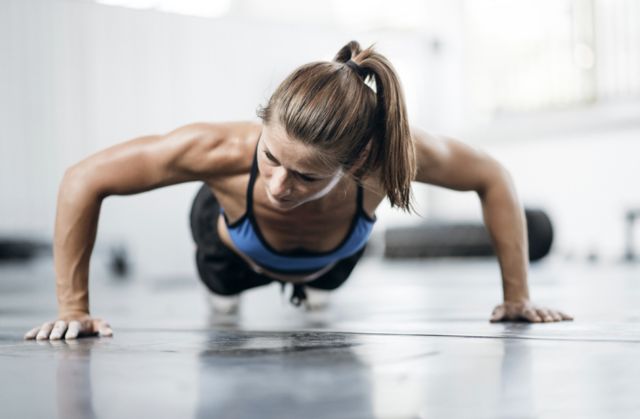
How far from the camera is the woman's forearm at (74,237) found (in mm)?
1314

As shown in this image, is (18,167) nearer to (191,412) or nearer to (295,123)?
(295,123)

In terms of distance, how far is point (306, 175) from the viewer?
1217 millimetres

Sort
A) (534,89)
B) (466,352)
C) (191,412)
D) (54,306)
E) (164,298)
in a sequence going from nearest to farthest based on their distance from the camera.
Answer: (191,412), (466,352), (54,306), (164,298), (534,89)

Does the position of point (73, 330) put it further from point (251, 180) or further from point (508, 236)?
point (508, 236)

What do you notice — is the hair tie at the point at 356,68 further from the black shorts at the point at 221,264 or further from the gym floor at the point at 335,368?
the black shorts at the point at 221,264

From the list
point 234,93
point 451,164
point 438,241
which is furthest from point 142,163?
point 234,93

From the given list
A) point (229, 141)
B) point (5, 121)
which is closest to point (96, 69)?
point (5, 121)

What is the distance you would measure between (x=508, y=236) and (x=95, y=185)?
2.41 ft

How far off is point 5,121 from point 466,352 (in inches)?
181

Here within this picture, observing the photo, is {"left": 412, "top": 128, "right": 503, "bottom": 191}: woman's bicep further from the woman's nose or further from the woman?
the woman's nose

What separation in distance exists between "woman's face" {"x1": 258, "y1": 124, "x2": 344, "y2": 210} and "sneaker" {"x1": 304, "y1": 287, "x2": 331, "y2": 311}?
72 centimetres

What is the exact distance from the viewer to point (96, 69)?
5273mm

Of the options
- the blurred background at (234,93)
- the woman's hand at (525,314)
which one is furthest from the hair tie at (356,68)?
the blurred background at (234,93)

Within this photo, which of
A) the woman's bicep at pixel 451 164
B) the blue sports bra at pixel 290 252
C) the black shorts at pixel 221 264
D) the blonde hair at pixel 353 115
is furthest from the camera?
the black shorts at pixel 221 264
